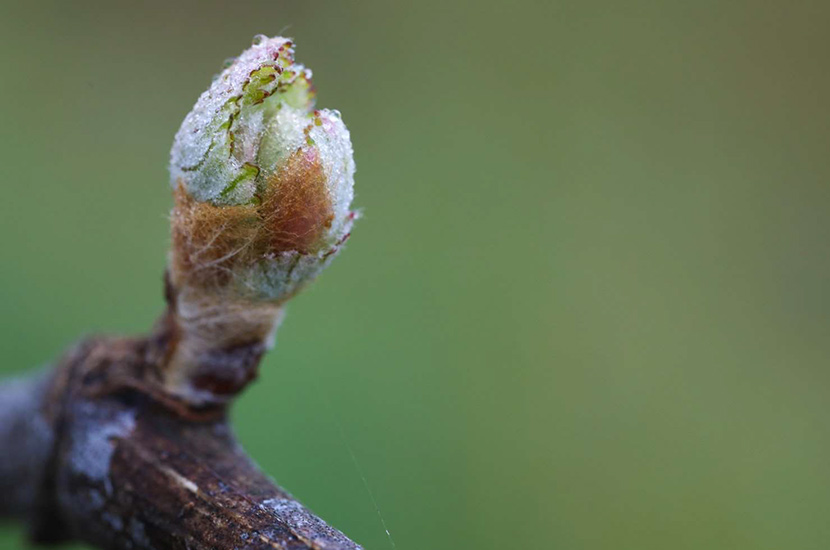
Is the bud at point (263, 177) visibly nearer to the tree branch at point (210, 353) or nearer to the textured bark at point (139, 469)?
the tree branch at point (210, 353)

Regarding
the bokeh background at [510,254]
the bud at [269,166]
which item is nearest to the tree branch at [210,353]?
the bud at [269,166]

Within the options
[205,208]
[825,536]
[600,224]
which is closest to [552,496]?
[825,536]

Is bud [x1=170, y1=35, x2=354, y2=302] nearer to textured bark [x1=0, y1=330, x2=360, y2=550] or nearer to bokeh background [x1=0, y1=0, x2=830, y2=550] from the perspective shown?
textured bark [x1=0, y1=330, x2=360, y2=550]

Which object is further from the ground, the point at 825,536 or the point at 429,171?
the point at 429,171

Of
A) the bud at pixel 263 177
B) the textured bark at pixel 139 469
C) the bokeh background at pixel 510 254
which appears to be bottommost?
the textured bark at pixel 139 469

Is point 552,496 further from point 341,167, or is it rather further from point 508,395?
point 341,167

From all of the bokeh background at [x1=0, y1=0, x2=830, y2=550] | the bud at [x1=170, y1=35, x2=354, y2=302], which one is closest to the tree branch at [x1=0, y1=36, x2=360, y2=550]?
the bud at [x1=170, y1=35, x2=354, y2=302]
